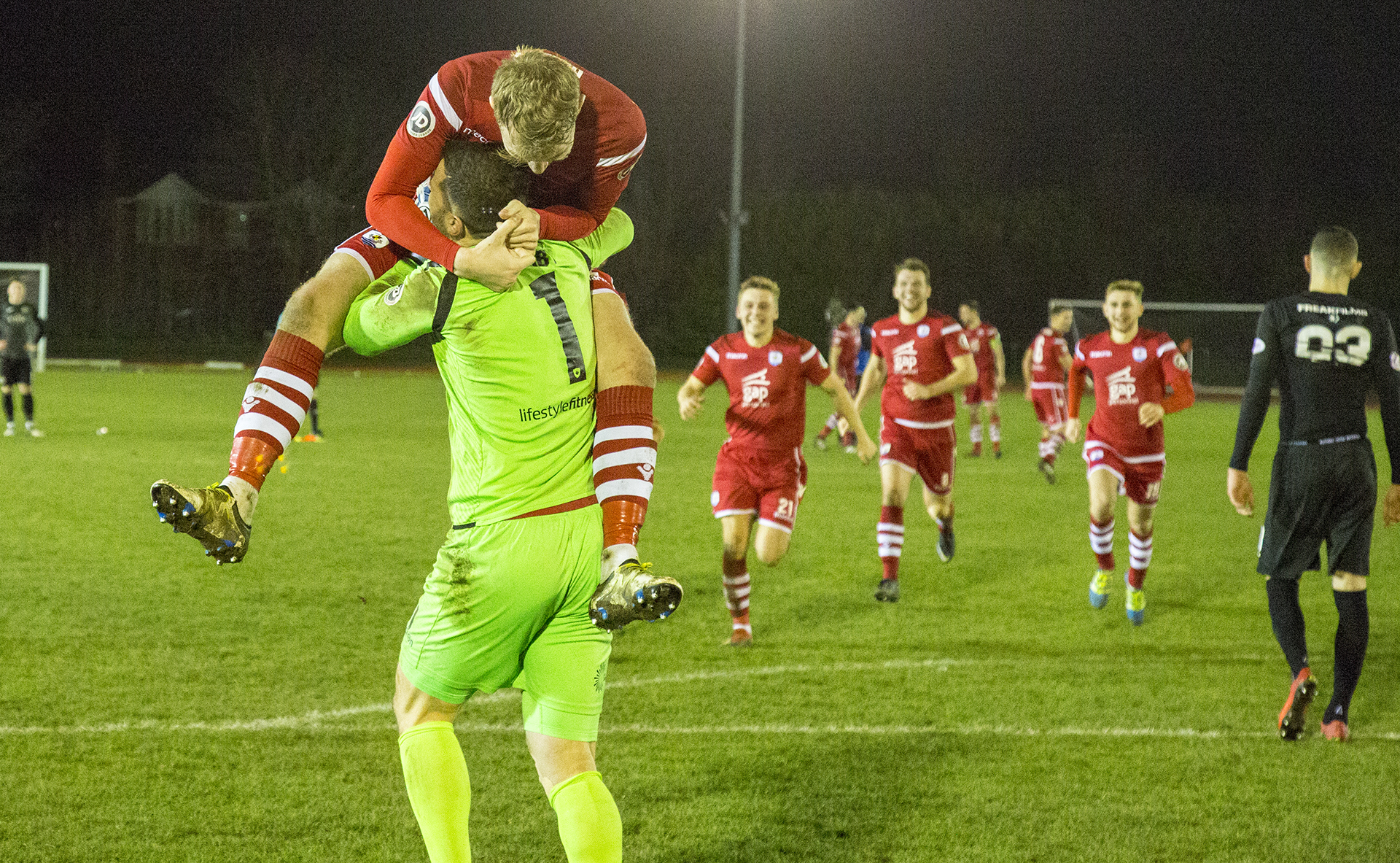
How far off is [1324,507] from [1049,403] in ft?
37.3

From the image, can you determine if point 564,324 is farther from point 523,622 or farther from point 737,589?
point 737,589

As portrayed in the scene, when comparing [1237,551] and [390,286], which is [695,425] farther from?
[390,286]

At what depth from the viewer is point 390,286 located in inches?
121

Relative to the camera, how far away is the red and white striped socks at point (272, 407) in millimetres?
2867

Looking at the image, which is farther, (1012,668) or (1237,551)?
(1237,551)

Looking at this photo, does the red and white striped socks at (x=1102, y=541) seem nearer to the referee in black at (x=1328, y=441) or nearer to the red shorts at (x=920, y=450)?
the red shorts at (x=920, y=450)

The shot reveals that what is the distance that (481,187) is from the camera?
9.96 feet

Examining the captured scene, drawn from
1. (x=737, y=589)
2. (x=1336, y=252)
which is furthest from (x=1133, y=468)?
(x=1336, y=252)

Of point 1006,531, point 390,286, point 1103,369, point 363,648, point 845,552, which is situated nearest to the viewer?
point 390,286

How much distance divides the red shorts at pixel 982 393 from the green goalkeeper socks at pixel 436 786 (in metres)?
15.9

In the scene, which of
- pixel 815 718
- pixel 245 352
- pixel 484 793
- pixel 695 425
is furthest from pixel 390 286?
pixel 245 352

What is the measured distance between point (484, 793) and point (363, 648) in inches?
97.9

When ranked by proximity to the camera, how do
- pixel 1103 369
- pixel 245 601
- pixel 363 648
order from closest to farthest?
pixel 363 648, pixel 245 601, pixel 1103 369

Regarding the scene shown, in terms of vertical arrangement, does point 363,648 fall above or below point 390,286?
below
